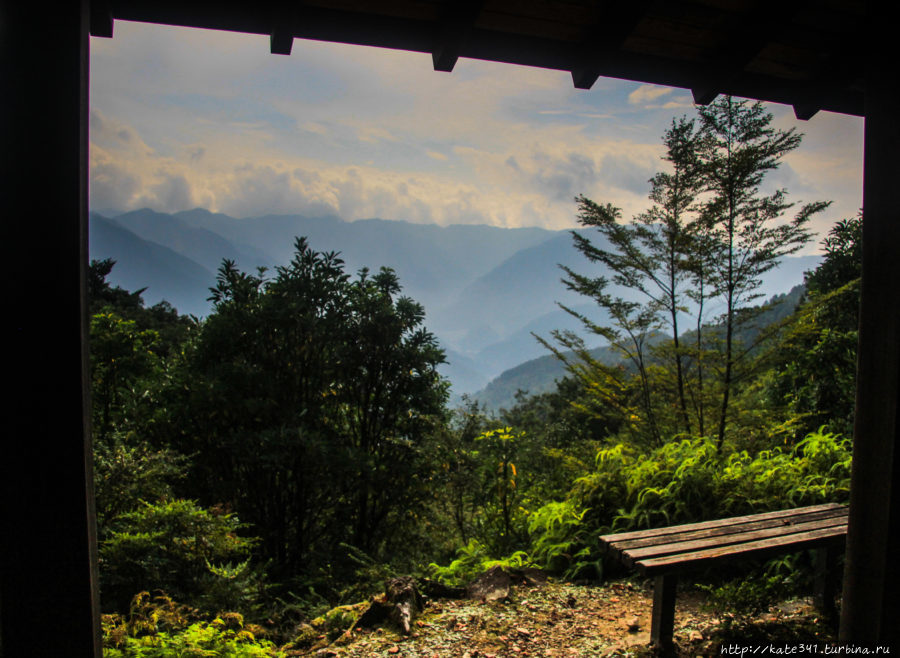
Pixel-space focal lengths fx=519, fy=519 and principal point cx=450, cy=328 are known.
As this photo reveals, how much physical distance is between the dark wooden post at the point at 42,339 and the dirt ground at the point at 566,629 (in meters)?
1.74

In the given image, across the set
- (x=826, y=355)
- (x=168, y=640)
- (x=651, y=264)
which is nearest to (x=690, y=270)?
(x=651, y=264)

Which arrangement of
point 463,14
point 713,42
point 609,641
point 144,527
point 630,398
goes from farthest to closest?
point 630,398
point 144,527
point 609,641
point 713,42
point 463,14

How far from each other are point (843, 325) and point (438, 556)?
6033 mm

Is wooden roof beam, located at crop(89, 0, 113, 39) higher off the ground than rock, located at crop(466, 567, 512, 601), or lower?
higher

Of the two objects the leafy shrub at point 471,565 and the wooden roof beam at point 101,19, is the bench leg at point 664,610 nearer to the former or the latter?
the leafy shrub at point 471,565

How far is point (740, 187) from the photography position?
6.38m

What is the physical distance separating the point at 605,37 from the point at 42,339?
1.97m

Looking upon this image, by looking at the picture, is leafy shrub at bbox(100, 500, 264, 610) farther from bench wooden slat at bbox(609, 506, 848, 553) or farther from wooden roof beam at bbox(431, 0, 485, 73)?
wooden roof beam at bbox(431, 0, 485, 73)

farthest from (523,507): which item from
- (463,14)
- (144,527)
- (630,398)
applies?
(463,14)

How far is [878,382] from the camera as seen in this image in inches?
68.4

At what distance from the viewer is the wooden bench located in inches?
98.2

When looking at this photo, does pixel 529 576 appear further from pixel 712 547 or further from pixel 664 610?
pixel 712 547

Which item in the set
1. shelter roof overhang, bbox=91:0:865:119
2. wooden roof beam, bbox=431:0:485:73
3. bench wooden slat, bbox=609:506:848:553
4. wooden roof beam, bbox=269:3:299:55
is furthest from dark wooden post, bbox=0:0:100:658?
bench wooden slat, bbox=609:506:848:553

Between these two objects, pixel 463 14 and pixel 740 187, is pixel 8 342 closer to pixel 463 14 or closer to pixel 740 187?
pixel 463 14
